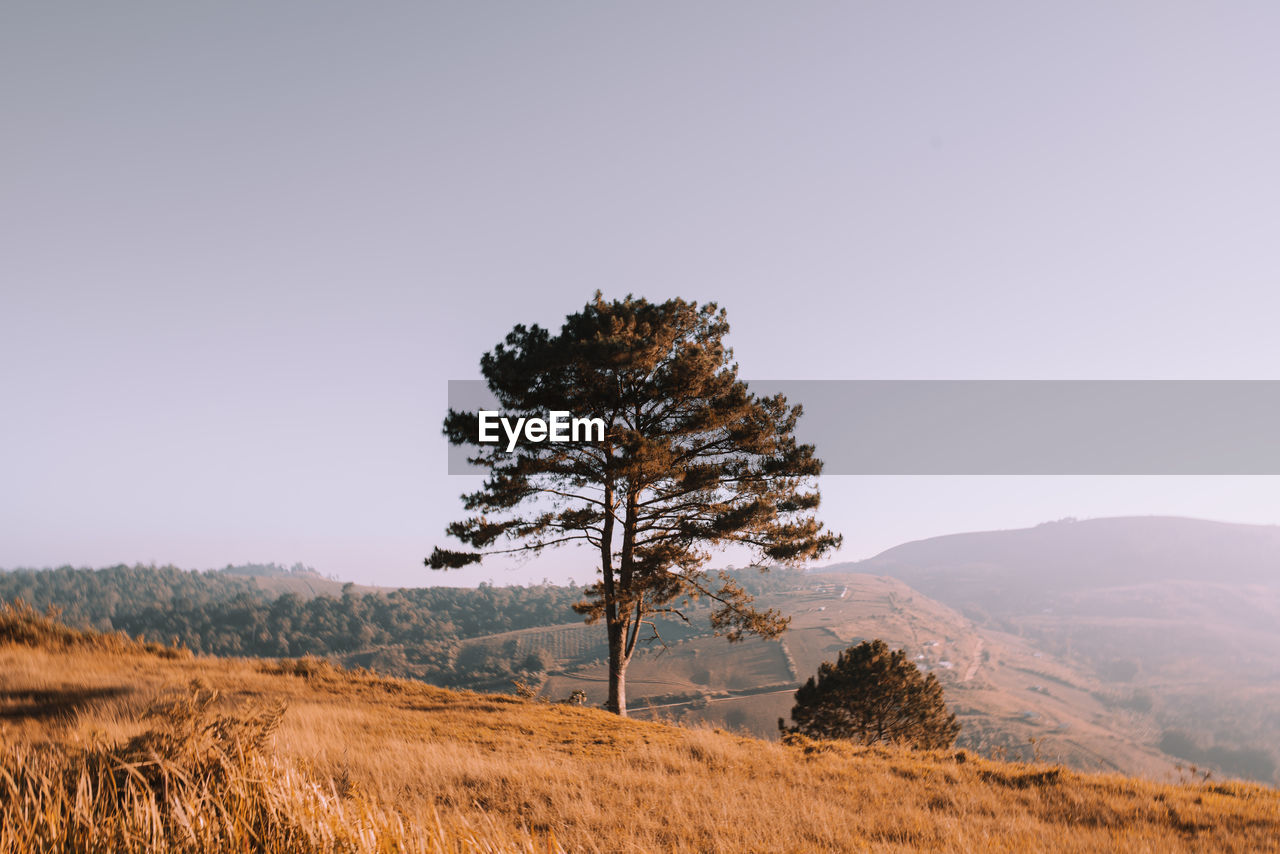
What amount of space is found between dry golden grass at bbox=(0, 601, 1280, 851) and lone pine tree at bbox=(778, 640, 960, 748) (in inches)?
760

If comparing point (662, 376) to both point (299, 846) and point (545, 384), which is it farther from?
point (299, 846)

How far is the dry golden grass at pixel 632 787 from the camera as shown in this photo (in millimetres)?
4590

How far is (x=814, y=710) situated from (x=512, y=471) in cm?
2209

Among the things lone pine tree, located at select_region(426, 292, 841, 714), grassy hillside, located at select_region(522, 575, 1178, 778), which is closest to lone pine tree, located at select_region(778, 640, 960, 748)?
lone pine tree, located at select_region(426, 292, 841, 714)

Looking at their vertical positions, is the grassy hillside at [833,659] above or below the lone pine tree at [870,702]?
below

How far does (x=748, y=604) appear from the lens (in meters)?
16.5

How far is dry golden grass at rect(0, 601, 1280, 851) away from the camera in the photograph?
15.1ft

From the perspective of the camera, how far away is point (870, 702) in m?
27.8

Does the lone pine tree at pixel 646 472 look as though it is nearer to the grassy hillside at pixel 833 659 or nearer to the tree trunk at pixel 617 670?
the tree trunk at pixel 617 670

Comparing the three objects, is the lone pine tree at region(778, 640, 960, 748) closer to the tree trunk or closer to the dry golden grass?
the tree trunk

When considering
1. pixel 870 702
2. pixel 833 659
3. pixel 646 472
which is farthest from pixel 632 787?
pixel 833 659

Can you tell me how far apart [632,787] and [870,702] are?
2543 cm

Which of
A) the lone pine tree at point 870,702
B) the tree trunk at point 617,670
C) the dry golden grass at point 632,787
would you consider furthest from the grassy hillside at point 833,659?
the dry golden grass at point 632,787

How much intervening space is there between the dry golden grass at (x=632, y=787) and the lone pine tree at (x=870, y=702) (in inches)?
760
